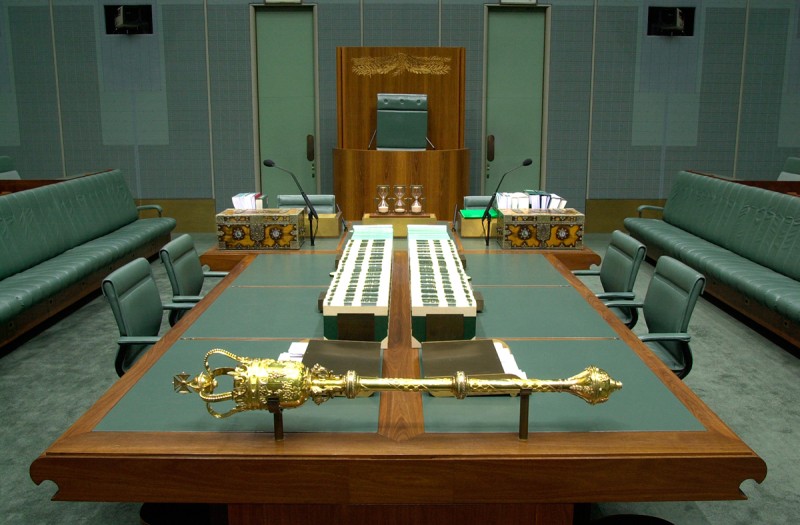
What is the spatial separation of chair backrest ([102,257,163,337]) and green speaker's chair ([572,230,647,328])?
2076 mm

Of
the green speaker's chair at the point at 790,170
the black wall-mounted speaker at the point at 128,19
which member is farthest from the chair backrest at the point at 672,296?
the black wall-mounted speaker at the point at 128,19

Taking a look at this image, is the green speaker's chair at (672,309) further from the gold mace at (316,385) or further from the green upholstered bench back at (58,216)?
the green upholstered bench back at (58,216)

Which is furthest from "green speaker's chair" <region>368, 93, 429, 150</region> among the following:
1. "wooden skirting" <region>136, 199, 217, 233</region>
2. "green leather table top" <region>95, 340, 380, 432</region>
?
"green leather table top" <region>95, 340, 380, 432</region>

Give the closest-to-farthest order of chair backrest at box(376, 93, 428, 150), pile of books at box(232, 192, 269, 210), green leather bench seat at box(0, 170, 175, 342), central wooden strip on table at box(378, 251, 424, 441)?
central wooden strip on table at box(378, 251, 424, 441)
pile of books at box(232, 192, 269, 210)
green leather bench seat at box(0, 170, 175, 342)
chair backrest at box(376, 93, 428, 150)

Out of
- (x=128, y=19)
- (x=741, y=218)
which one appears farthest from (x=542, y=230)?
(x=128, y=19)

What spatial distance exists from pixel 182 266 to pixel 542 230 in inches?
77.7

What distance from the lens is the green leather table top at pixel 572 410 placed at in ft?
5.92

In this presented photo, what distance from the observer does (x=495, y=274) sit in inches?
137

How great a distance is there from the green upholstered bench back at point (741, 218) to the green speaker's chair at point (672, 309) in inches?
75.0

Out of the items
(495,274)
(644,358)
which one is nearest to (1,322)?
(495,274)

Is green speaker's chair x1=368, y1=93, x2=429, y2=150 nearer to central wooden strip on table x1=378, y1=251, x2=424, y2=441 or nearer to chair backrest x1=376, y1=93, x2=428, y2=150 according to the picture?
chair backrest x1=376, y1=93, x2=428, y2=150

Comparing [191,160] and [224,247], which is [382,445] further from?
[191,160]

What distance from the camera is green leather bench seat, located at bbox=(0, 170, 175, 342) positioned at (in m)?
4.53

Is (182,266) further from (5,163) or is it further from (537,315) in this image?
(5,163)
